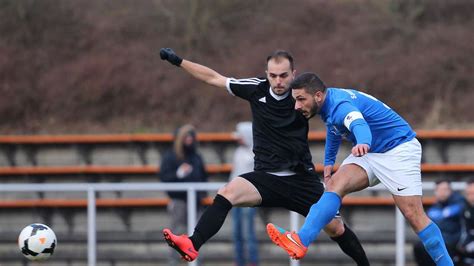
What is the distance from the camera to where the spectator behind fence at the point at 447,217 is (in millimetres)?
11359

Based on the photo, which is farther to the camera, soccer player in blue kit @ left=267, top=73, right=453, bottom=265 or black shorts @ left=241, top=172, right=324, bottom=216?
black shorts @ left=241, top=172, right=324, bottom=216

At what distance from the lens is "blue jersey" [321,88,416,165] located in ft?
26.9

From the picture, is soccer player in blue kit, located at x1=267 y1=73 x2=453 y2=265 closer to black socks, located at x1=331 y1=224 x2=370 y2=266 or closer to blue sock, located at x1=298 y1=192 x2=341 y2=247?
blue sock, located at x1=298 y1=192 x2=341 y2=247

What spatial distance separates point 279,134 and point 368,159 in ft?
2.58

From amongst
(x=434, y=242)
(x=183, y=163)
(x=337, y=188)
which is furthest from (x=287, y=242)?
(x=183, y=163)

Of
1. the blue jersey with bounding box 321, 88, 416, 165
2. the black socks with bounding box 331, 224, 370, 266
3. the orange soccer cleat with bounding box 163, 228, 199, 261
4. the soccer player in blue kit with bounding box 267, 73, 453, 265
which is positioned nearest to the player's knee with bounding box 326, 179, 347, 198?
the soccer player in blue kit with bounding box 267, 73, 453, 265

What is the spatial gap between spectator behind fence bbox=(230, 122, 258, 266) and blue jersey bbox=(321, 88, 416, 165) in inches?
142

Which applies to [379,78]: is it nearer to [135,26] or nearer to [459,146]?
[459,146]

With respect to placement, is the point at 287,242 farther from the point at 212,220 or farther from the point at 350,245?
the point at 350,245

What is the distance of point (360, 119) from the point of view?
316 inches

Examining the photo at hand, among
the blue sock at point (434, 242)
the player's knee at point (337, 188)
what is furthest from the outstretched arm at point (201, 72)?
the blue sock at point (434, 242)

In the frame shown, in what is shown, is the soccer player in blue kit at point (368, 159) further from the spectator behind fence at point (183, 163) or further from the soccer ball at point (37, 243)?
the spectator behind fence at point (183, 163)

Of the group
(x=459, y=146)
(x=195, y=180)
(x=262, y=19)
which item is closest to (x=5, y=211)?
(x=195, y=180)

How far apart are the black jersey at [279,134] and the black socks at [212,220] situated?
0.49 meters
